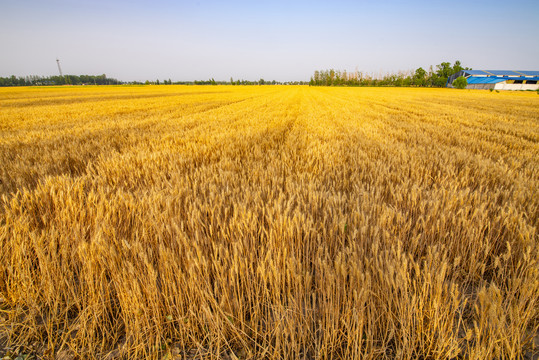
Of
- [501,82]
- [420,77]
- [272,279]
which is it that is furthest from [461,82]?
[272,279]

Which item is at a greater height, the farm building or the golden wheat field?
the farm building

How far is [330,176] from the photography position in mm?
2969

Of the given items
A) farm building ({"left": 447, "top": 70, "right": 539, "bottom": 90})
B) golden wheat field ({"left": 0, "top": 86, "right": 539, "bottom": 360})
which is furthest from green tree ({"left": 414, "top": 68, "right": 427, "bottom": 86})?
golden wheat field ({"left": 0, "top": 86, "right": 539, "bottom": 360})

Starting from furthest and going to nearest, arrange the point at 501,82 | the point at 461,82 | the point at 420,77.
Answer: the point at 420,77, the point at 501,82, the point at 461,82

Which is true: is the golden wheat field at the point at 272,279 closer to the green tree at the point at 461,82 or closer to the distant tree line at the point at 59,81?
the green tree at the point at 461,82

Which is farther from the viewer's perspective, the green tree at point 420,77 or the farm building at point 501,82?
the green tree at point 420,77

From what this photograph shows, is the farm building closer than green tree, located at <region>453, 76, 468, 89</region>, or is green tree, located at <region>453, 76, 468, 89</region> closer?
green tree, located at <region>453, 76, 468, 89</region>

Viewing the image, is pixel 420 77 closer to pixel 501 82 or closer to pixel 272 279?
pixel 501 82

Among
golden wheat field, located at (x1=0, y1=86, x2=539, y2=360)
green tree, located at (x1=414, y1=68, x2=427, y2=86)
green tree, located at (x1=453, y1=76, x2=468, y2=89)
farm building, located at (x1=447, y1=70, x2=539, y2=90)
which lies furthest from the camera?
green tree, located at (x1=414, y1=68, x2=427, y2=86)

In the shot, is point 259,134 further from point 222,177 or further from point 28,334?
point 28,334

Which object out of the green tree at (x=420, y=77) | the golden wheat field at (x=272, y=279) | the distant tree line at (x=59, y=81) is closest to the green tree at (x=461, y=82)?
the green tree at (x=420, y=77)

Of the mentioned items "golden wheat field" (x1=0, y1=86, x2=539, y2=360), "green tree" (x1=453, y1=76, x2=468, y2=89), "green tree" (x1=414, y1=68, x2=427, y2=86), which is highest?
"green tree" (x1=414, y1=68, x2=427, y2=86)

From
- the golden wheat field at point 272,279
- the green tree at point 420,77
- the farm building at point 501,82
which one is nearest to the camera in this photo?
the golden wheat field at point 272,279

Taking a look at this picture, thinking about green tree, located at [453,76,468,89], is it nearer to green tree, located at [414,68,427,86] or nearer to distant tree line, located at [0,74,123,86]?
green tree, located at [414,68,427,86]
